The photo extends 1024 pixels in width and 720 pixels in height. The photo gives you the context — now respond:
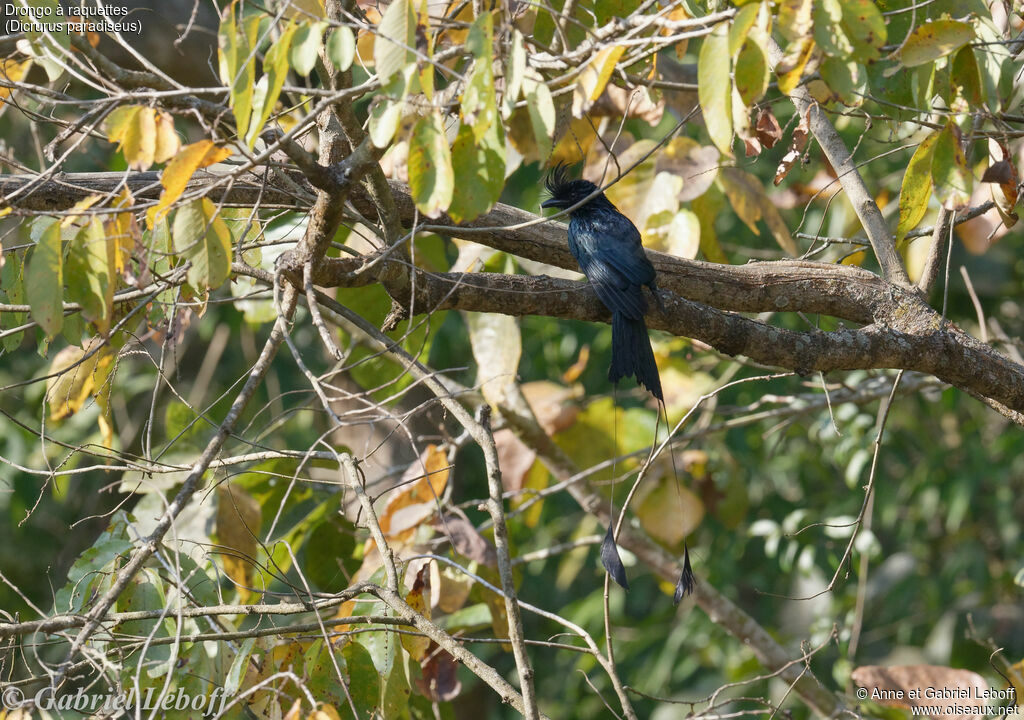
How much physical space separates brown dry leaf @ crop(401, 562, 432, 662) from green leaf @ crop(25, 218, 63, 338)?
1341mm

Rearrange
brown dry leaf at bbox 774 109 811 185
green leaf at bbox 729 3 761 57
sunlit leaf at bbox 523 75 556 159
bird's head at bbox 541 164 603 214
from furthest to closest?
bird's head at bbox 541 164 603 214 < brown dry leaf at bbox 774 109 811 185 < sunlit leaf at bbox 523 75 556 159 < green leaf at bbox 729 3 761 57

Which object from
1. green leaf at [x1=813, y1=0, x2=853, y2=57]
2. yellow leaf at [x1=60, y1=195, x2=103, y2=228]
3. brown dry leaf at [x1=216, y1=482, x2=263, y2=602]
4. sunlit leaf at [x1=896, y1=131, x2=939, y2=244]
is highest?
green leaf at [x1=813, y1=0, x2=853, y2=57]

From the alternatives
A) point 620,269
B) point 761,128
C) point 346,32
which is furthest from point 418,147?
point 761,128

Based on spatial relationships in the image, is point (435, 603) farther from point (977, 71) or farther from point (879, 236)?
point (977, 71)

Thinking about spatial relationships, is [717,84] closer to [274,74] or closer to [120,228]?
[274,74]

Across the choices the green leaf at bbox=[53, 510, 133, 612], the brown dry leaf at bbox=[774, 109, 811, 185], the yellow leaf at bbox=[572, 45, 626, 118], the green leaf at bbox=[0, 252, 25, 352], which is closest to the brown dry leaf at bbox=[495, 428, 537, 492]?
the green leaf at bbox=[53, 510, 133, 612]

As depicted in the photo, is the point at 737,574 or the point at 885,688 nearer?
the point at 885,688

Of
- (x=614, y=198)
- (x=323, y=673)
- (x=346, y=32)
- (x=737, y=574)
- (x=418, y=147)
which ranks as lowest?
(x=737, y=574)

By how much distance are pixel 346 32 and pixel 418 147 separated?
22 centimetres

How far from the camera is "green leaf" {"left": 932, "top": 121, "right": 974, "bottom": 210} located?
1.78 meters

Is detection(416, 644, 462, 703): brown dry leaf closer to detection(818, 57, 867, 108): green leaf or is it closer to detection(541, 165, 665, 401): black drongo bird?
detection(541, 165, 665, 401): black drongo bird

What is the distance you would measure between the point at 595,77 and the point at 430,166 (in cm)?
41

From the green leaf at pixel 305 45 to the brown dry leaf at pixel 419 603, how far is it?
1568 mm

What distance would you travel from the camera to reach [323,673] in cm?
218
